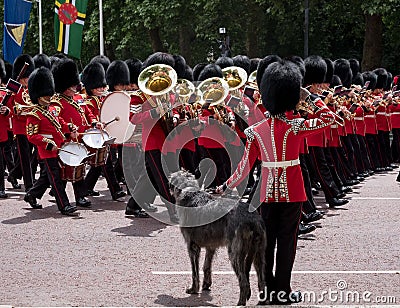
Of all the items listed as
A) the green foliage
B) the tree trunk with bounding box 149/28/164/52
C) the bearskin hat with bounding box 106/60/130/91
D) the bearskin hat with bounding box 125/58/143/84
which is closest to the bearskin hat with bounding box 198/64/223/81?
the bearskin hat with bounding box 125/58/143/84

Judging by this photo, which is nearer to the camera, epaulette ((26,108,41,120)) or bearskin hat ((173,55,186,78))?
epaulette ((26,108,41,120))

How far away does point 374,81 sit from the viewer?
1423 cm

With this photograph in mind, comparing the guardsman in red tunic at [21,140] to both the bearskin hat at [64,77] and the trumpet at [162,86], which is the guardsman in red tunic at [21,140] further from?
the trumpet at [162,86]

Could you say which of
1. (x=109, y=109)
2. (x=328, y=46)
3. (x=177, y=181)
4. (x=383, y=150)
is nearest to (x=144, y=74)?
(x=109, y=109)

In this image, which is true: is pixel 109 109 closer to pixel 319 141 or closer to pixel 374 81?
pixel 319 141

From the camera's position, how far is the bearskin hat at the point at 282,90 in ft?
16.7

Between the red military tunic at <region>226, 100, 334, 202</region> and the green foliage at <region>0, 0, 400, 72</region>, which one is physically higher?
the green foliage at <region>0, 0, 400, 72</region>

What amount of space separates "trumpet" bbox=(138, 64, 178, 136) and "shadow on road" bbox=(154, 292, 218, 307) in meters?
2.76

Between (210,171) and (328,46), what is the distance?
17.6m

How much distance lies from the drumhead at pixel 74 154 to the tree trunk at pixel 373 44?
13733mm

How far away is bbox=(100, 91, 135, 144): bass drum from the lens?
8.46 m

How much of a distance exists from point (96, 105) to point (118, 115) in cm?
120

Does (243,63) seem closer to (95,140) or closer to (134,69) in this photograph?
(134,69)

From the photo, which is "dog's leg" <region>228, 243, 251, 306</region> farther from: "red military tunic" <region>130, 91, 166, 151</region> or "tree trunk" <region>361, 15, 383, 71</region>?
"tree trunk" <region>361, 15, 383, 71</region>
